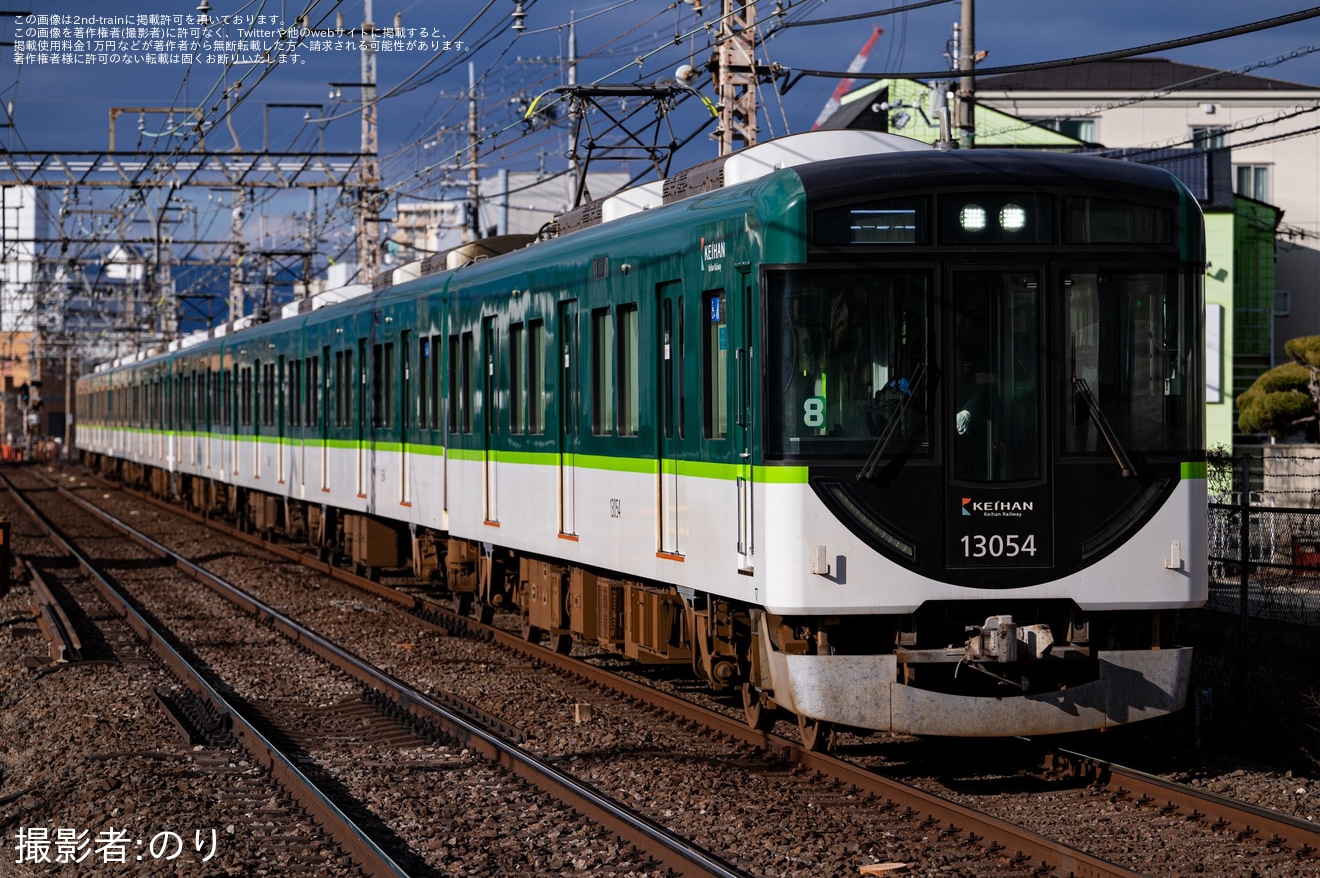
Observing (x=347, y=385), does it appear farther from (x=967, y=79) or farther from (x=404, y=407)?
(x=967, y=79)

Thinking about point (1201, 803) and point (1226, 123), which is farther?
point (1226, 123)

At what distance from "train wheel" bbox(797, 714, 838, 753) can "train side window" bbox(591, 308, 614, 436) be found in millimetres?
2765

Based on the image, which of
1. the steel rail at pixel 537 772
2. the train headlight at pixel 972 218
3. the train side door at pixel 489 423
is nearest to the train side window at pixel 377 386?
the steel rail at pixel 537 772

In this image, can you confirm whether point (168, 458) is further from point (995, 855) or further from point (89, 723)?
point (995, 855)

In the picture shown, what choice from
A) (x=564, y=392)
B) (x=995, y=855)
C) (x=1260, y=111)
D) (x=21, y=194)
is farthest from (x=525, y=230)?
(x=995, y=855)

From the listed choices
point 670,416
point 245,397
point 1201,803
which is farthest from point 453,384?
point 245,397

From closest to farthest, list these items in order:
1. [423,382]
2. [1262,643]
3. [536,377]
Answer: [1262,643] → [536,377] → [423,382]

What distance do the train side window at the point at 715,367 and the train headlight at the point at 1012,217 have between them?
1477mm

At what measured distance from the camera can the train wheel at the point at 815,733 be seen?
9.13 m

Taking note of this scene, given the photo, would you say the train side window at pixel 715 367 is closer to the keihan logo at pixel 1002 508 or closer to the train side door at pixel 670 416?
the train side door at pixel 670 416

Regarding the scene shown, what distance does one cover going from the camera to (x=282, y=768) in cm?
930

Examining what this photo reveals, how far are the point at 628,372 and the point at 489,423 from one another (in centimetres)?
352

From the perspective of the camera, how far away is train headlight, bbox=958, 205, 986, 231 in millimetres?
8539

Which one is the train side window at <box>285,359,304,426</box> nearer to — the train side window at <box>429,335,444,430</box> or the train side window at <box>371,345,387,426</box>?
the train side window at <box>371,345,387,426</box>
